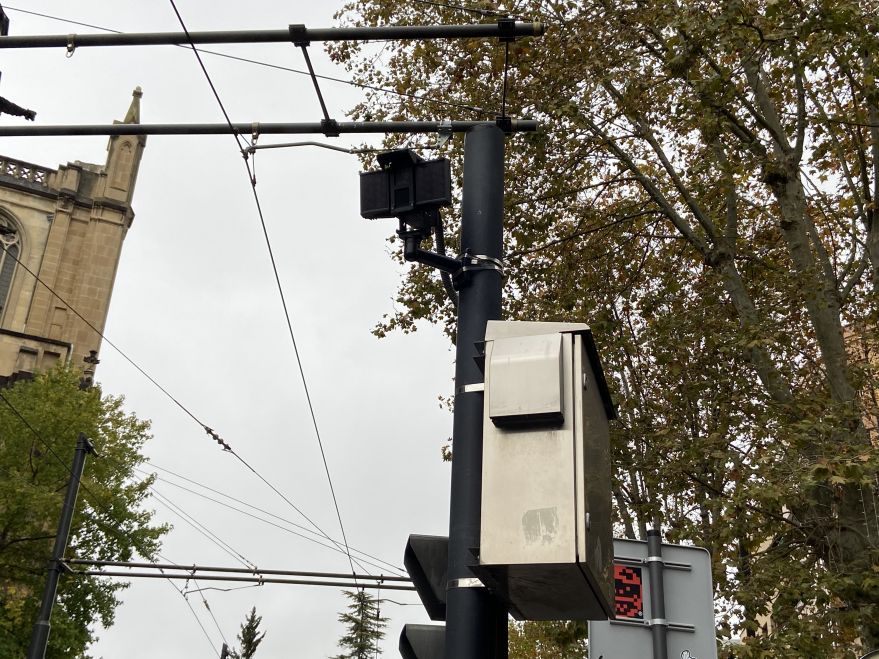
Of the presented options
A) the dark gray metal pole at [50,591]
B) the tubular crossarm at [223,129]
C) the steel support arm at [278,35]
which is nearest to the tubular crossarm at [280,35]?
the steel support arm at [278,35]

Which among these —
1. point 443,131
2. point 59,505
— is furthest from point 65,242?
point 443,131

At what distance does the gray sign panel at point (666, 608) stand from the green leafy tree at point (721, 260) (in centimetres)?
582

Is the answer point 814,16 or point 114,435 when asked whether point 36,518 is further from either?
point 814,16

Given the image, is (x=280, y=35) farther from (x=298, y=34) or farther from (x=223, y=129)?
(x=223, y=129)

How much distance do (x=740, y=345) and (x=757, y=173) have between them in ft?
17.7

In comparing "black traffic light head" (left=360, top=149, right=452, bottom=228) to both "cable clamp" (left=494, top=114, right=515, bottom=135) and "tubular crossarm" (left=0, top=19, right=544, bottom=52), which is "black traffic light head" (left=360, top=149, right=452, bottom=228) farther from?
"tubular crossarm" (left=0, top=19, right=544, bottom=52)

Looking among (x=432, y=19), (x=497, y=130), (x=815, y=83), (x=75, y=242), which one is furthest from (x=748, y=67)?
(x=75, y=242)

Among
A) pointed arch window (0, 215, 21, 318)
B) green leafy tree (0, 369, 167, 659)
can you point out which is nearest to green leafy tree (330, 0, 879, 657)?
green leafy tree (0, 369, 167, 659)

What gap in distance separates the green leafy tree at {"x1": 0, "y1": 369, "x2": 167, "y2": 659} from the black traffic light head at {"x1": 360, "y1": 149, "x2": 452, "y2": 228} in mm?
25246

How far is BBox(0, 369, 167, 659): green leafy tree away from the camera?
27.1m

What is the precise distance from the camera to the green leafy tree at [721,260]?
11875 mm

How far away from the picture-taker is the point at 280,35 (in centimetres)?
518

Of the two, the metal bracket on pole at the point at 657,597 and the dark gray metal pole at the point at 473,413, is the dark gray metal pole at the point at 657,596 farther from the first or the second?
the dark gray metal pole at the point at 473,413

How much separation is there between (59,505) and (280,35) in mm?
26447
